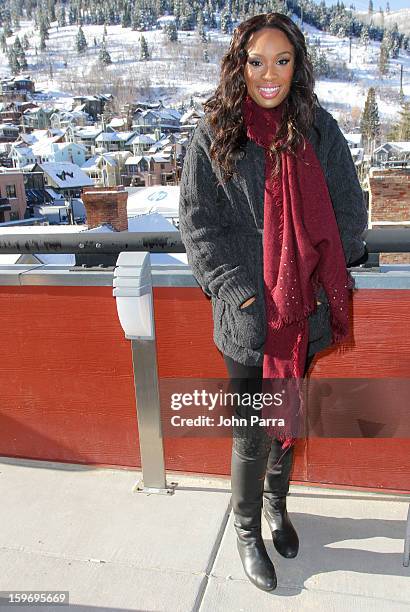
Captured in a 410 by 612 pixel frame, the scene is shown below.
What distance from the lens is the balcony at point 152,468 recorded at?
215 centimetres

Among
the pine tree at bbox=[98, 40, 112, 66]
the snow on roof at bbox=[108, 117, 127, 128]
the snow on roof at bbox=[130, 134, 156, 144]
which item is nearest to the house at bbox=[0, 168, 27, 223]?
the snow on roof at bbox=[130, 134, 156, 144]

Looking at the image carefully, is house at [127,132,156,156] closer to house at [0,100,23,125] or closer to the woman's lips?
house at [0,100,23,125]

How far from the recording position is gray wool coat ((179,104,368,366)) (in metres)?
1.79

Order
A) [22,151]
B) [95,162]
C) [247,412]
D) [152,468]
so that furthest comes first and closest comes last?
[95,162] < [22,151] < [152,468] < [247,412]


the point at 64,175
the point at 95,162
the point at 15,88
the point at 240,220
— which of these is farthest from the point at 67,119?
the point at 240,220

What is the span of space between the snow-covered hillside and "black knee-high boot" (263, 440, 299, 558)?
468 ft

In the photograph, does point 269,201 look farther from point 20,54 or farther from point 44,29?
point 44,29

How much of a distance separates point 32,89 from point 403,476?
157109mm

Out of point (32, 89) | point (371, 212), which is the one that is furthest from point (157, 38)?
point (371, 212)

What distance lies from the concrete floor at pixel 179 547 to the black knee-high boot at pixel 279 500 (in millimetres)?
63

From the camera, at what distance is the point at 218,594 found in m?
2.08

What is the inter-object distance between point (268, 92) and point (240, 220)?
41 centimetres

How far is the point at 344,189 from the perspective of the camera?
6.17 feet

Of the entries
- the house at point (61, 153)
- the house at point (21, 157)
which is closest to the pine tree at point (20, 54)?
the house at point (61, 153)
